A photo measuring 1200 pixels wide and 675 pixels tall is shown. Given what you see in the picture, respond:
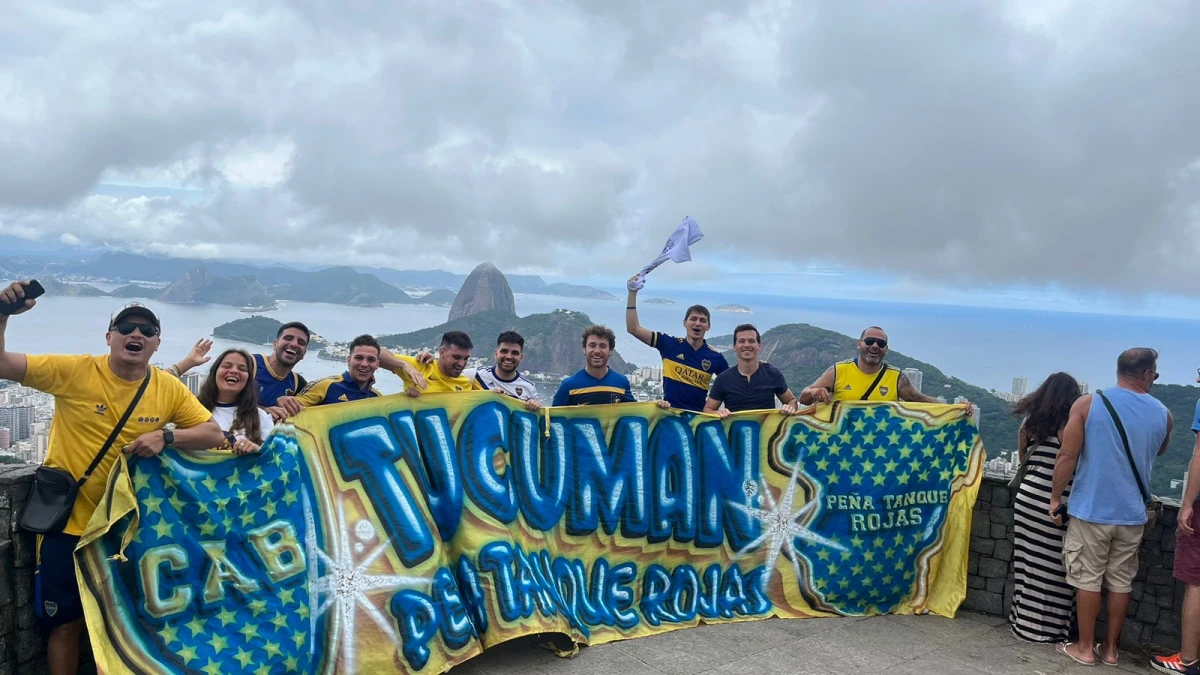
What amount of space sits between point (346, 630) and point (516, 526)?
124cm

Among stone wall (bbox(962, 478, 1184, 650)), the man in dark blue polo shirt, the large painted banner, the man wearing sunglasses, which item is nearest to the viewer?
the large painted banner

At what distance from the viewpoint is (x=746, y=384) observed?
644 cm

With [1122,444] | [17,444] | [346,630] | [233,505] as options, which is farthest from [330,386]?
[1122,444]

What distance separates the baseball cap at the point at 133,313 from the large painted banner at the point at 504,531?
73 centimetres

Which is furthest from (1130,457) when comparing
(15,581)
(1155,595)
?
(15,581)

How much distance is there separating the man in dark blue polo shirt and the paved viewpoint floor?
1.65 metres

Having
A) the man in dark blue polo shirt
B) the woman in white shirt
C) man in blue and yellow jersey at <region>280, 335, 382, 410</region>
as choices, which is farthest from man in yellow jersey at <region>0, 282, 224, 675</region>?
the man in dark blue polo shirt

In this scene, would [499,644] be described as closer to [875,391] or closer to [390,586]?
[390,586]

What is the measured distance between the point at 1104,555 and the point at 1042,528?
481 millimetres

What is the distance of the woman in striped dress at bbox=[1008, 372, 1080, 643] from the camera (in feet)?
19.2

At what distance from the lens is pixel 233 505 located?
436 cm

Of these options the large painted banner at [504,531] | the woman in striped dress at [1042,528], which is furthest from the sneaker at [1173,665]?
the large painted banner at [504,531]

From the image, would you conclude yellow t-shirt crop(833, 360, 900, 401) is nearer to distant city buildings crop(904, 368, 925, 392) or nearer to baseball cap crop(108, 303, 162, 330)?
distant city buildings crop(904, 368, 925, 392)

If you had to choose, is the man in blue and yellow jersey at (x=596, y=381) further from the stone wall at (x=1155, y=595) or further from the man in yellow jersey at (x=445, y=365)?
the stone wall at (x=1155, y=595)
